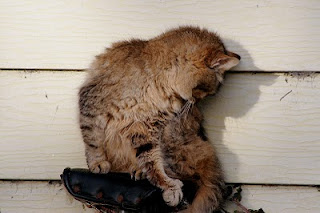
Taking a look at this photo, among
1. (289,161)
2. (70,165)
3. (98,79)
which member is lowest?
(70,165)

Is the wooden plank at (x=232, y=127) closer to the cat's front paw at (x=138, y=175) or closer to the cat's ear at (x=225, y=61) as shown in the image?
the cat's ear at (x=225, y=61)

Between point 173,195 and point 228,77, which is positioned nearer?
point 173,195

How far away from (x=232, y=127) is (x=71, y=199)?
0.57m

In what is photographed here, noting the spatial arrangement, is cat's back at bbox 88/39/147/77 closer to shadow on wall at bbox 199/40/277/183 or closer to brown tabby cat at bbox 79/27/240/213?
brown tabby cat at bbox 79/27/240/213

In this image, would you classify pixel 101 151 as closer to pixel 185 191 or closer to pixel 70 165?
pixel 70 165

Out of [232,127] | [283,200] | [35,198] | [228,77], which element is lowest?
[35,198]

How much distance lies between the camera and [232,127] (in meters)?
1.76

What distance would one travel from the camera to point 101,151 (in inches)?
65.9

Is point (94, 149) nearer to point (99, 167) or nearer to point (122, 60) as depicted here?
point (99, 167)

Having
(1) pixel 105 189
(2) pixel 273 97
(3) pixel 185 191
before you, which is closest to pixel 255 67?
(2) pixel 273 97

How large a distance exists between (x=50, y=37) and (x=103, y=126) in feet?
1.12

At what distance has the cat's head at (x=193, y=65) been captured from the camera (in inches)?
67.9

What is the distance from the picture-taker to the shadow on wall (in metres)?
1.75

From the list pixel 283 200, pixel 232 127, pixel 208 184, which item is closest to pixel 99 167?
pixel 208 184
